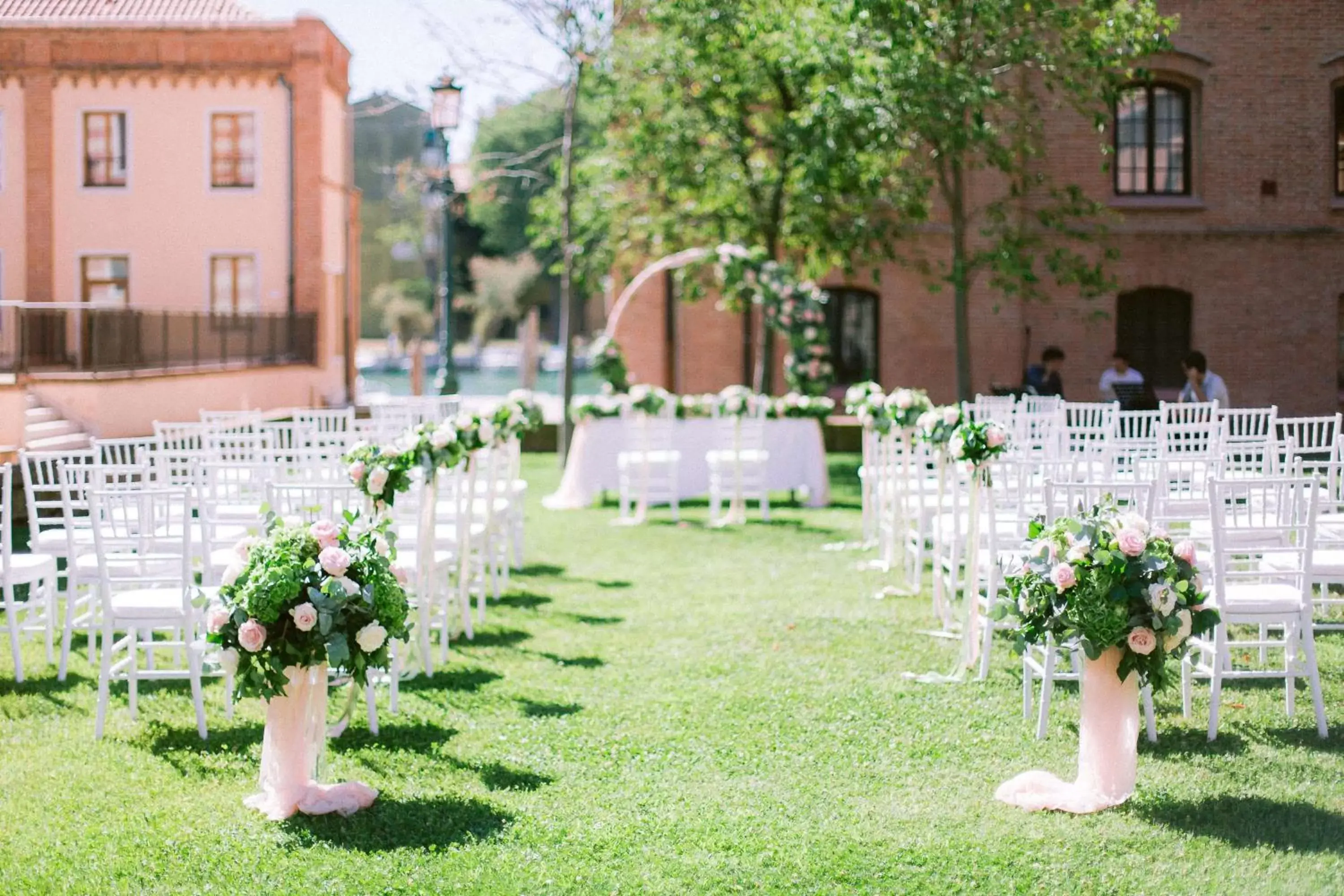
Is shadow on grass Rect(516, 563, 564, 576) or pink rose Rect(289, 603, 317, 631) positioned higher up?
pink rose Rect(289, 603, 317, 631)

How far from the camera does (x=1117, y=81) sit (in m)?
17.7

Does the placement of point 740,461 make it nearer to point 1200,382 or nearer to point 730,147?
point 1200,382

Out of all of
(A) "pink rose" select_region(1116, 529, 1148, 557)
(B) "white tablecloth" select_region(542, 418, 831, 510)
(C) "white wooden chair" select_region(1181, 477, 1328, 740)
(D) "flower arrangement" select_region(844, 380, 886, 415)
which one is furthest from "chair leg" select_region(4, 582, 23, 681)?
(B) "white tablecloth" select_region(542, 418, 831, 510)

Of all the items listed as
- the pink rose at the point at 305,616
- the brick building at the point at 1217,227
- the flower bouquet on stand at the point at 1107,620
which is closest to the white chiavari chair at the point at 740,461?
the brick building at the point at 1217,227

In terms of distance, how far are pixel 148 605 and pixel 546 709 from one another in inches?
71.6

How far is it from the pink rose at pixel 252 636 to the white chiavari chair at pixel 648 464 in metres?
9.17

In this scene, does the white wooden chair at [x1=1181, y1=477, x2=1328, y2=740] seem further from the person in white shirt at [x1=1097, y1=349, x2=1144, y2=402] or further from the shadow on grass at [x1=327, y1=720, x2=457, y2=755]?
the person in white shirt at [x1=1097, y1=349, x2=1144, y2=402]

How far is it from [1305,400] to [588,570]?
48.7ft

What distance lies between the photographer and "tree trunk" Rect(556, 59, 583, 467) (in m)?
19.7

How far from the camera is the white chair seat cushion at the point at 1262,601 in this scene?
20.6 ft

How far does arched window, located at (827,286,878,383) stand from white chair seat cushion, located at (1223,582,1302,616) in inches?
684

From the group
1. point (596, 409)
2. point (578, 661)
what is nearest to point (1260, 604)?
point (578, 661)

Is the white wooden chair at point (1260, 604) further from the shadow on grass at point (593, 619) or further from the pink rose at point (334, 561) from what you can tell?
the shadow on grass at point (593, 619)

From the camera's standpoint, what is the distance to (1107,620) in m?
5.35
